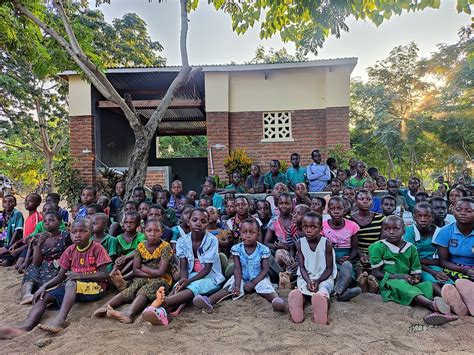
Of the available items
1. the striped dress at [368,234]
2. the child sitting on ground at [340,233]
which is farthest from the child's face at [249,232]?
the striped dress at [368,234]

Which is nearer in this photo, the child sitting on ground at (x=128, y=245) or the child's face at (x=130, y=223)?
the child sitting on ground at (x=128, y=245)

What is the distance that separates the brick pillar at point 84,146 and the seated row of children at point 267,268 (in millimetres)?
5438

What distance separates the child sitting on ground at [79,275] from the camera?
10.1 ft

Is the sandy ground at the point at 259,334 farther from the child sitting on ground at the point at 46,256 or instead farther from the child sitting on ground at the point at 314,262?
the child sitting on ground at the point at 46,256

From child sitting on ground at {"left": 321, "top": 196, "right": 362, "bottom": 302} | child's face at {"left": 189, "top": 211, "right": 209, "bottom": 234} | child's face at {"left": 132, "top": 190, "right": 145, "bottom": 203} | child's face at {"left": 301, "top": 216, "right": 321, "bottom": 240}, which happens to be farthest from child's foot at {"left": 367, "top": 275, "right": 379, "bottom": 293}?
child's face at {"left": 132, "top": 190, "right": 145, "bottom": 203}

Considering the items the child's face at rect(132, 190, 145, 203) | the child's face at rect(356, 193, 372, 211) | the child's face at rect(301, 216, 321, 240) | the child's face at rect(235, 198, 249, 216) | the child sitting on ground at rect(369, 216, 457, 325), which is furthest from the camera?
the child's face at rect(132, 190, 145, 203)

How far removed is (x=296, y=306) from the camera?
112 inches

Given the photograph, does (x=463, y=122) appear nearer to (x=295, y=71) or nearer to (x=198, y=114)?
(x=295, y=71)

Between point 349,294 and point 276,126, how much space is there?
631 centimetres

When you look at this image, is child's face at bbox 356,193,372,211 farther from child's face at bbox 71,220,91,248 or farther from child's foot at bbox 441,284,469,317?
child's face at bbox 71,220,91,248

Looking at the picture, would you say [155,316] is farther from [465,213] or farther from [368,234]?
[465,213]

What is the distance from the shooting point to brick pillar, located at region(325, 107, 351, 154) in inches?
336

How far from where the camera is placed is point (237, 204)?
426cm

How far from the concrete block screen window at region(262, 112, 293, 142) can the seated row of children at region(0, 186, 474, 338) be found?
5378 millimetres
